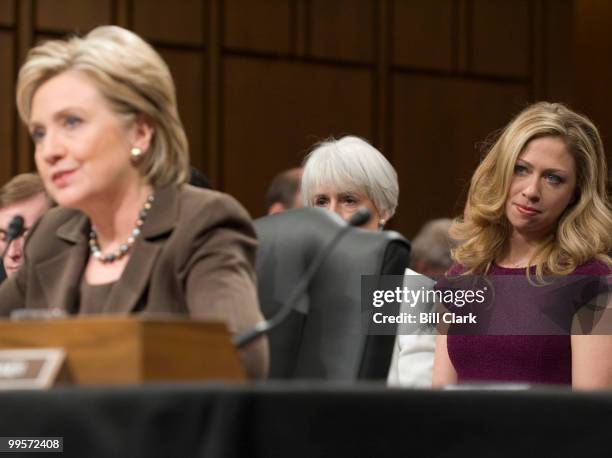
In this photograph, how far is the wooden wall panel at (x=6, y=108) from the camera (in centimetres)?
642

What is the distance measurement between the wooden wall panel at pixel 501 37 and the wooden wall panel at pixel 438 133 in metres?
0.12

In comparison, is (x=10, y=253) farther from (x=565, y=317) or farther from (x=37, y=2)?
(x=37, y=2)

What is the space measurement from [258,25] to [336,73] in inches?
22.8

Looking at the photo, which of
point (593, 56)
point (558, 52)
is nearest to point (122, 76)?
point (558, 52)

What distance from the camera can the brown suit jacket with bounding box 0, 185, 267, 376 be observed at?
83.8 inches

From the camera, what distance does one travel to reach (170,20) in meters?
6.87

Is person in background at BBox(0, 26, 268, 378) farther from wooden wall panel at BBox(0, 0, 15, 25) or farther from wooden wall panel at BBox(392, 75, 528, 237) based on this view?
wooden wall panel at BBox(392, 75, 528, 237)

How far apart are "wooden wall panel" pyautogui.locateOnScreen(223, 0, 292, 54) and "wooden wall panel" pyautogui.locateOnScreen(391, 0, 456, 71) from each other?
0.71 m

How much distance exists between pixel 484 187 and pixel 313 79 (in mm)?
3977

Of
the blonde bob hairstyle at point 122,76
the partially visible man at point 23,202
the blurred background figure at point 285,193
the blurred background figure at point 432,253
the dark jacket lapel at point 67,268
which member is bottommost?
the blurred background figure at point 432,253

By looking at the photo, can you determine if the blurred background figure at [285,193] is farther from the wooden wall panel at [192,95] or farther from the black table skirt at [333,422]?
the black table skirt at [333,422]

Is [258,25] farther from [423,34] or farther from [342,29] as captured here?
[423,34]

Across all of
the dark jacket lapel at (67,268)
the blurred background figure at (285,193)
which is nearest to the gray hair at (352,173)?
the dark jacket lapel at (67,268)

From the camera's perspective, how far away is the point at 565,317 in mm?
3309
